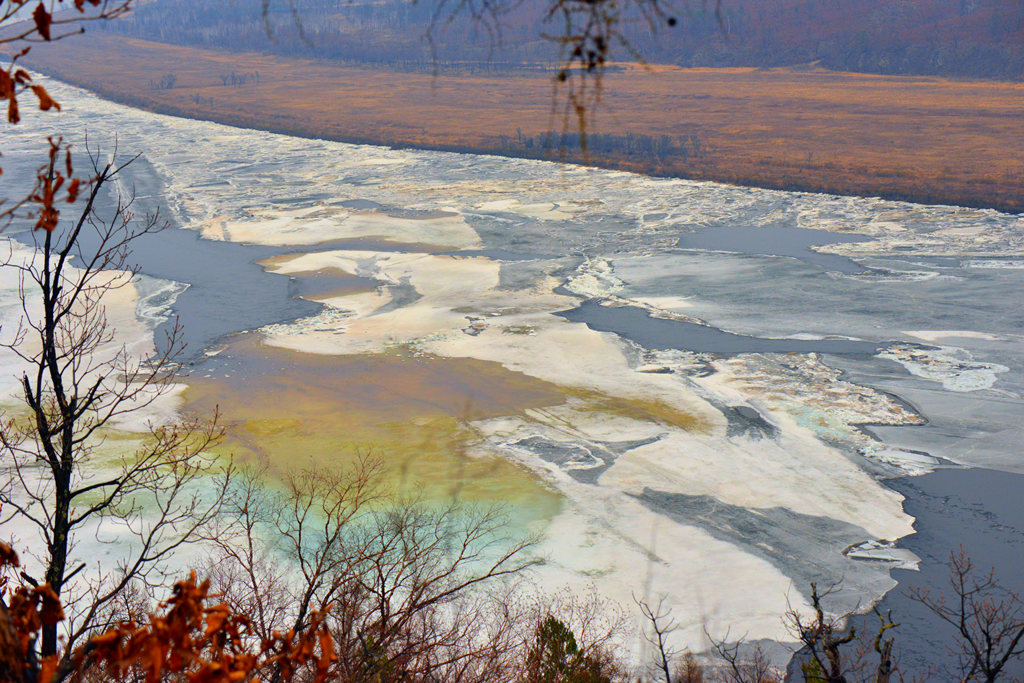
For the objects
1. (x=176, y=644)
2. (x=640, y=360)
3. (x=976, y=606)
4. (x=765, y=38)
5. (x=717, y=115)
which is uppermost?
(x=765, y=38)

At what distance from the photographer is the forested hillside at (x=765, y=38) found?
6506 centimetres

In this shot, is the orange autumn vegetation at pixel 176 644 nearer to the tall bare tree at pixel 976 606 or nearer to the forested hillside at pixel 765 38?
the tall bare tree at pixel 976 606

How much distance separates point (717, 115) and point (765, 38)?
29061 mm

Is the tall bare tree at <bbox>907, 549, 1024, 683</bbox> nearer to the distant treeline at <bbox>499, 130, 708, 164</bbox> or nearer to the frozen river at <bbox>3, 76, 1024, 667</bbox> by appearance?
the frozen river at <bbox>3, 76, 1024, 667</bbox>

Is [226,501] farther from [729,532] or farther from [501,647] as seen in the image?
[729,532]

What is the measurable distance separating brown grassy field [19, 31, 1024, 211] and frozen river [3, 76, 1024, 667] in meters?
6.14

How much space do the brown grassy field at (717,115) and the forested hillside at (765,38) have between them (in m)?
2.87

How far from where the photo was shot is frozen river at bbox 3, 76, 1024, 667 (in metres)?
13.1

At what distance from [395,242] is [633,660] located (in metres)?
19.3

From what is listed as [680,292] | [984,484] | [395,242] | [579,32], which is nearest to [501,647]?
[984,484]

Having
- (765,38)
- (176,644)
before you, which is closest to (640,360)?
(176,644)

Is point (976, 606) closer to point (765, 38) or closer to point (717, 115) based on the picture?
point (717, 115)

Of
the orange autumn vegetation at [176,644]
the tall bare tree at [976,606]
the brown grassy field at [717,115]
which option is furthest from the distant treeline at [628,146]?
the orange autumn vegetation at [176,644]

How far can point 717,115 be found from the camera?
5366 centimetres
